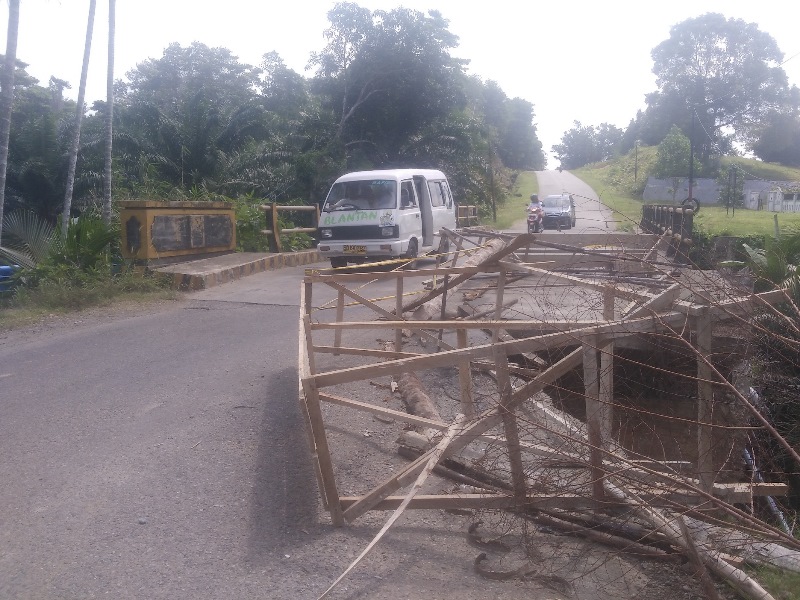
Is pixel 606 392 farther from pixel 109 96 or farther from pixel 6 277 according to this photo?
pixel 109 96

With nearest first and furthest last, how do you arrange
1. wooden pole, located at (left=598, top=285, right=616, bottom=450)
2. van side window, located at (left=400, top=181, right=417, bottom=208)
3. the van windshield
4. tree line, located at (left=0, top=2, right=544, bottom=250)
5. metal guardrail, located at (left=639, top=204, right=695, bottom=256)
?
wooden pole, located at (left=598, top=285, right=616, bottom=450), metal guardrail, located at (left=639, top=204, right=695, bottom=256), the van windshield, van side window, located at (left=400, top=181, right=417, bottom=208), tree line, located at (left=0, top=2, right=544, bottom=250)

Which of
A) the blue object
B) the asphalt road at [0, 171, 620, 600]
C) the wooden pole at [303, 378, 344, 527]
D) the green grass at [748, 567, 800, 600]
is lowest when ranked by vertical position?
the green grass at [748, 567, 800, 600]

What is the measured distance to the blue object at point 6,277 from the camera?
1294 cm

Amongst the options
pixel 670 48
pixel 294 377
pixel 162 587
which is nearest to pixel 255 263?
pixel 294 377

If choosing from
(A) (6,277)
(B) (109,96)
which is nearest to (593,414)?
(A) (6,277)

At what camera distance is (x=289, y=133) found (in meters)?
25.7

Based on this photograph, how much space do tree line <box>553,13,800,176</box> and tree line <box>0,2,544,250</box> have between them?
12014 millimetres

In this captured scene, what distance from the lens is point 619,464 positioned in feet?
11.9

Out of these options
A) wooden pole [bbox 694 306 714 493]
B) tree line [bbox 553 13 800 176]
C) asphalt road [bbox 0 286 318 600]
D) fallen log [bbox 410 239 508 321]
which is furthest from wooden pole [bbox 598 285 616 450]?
tree line [bbox 553 13 800 176]

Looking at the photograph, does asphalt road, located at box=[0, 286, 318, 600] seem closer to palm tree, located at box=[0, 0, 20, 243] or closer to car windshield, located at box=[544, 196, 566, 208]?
palm tree, located at box=[0, 0, 20, 243]

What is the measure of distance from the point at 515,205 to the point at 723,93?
37.6ft

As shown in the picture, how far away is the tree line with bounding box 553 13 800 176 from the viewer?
36.1 m

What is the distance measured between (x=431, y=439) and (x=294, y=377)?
256 cm

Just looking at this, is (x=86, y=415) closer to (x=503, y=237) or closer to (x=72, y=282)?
(x=503, y=237)
